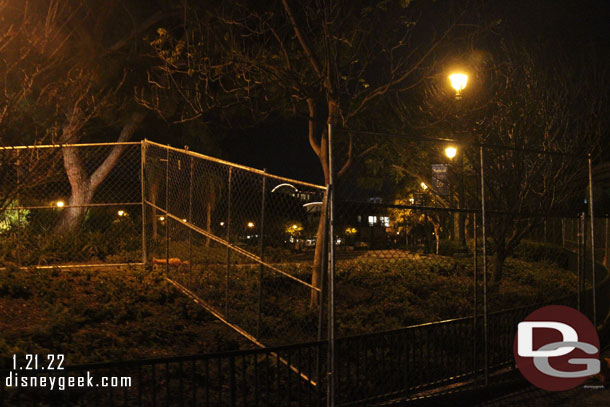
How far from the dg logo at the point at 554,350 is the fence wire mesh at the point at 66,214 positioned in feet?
20.5

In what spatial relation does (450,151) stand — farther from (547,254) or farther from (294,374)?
(294,374)

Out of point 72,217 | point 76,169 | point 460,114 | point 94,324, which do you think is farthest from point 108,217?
point 460,114

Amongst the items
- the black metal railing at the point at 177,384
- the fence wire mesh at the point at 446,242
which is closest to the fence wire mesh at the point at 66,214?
the black metal railing at the point at 177,384

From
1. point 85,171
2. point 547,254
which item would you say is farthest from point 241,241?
point 547,254

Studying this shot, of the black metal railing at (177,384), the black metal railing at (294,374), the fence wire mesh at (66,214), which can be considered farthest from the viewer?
the fence wire mesh at (66,214)

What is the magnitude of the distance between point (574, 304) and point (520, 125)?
6109 mm

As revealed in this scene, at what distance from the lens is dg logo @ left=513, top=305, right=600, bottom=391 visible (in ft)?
25.0

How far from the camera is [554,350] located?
7.73 metres

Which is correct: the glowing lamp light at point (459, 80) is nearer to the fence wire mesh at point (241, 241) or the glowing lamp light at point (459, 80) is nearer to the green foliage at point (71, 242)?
the fence wire mesh at point (241, 241)

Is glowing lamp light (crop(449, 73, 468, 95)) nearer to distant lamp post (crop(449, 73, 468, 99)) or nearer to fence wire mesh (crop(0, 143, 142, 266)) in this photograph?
distant lamp post (crop(449, 73, 468, 99))

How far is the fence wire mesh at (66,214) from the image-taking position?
833cm

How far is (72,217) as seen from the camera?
14766 millimetres

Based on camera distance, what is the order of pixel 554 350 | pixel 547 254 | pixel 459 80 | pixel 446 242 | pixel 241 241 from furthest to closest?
pixel 547 254, pixel 459 80, pixel 446 242, pixel 241 241, pixel 554 350

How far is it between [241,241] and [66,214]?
6885 mm
